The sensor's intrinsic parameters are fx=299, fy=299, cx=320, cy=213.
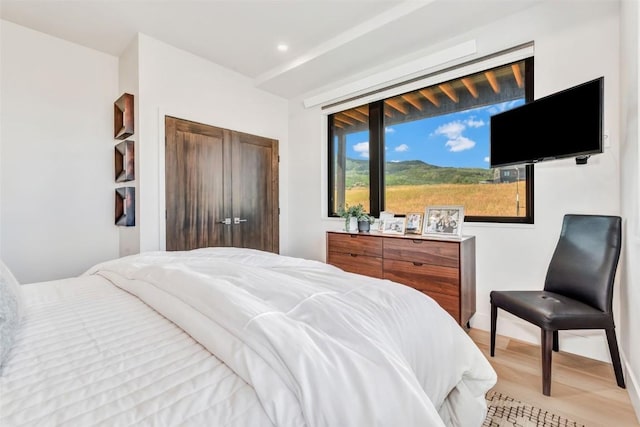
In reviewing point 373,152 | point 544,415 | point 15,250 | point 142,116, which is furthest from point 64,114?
point 544,415

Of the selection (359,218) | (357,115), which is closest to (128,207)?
(359,218)

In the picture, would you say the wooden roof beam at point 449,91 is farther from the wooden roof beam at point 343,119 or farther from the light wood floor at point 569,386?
the light wood floor at point 569,386

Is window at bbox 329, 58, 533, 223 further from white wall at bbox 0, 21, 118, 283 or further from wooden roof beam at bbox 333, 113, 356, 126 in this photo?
white wall at bbox 0, 21, 118, 283

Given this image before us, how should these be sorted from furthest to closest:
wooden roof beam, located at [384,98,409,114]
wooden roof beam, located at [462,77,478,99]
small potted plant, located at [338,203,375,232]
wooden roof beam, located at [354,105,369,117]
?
1. wooden roof beam, located at [354,105,369,117]
2. wooden roof beam, located at [384,98,409,114]
3. small potted plant, located at [338,203,375,232]
4. wooden roof beam, located at [462,77,478,99]

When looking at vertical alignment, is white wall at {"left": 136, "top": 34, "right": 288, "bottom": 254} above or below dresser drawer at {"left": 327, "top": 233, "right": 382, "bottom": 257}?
above

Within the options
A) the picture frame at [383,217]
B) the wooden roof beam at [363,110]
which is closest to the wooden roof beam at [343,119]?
the wooden roof beam at [363,110]

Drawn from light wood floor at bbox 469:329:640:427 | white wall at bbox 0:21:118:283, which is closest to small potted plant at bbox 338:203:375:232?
light wood floor at bbox 469:329:640:427

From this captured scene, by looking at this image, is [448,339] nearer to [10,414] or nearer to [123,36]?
[10,414]

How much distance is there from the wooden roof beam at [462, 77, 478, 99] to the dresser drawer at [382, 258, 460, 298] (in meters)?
1.65

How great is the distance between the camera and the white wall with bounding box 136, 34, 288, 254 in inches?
111

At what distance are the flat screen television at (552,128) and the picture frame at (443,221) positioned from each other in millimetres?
503

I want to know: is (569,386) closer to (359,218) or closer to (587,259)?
(587,259)

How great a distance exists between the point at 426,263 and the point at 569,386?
1121mm

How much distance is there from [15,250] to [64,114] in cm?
131
